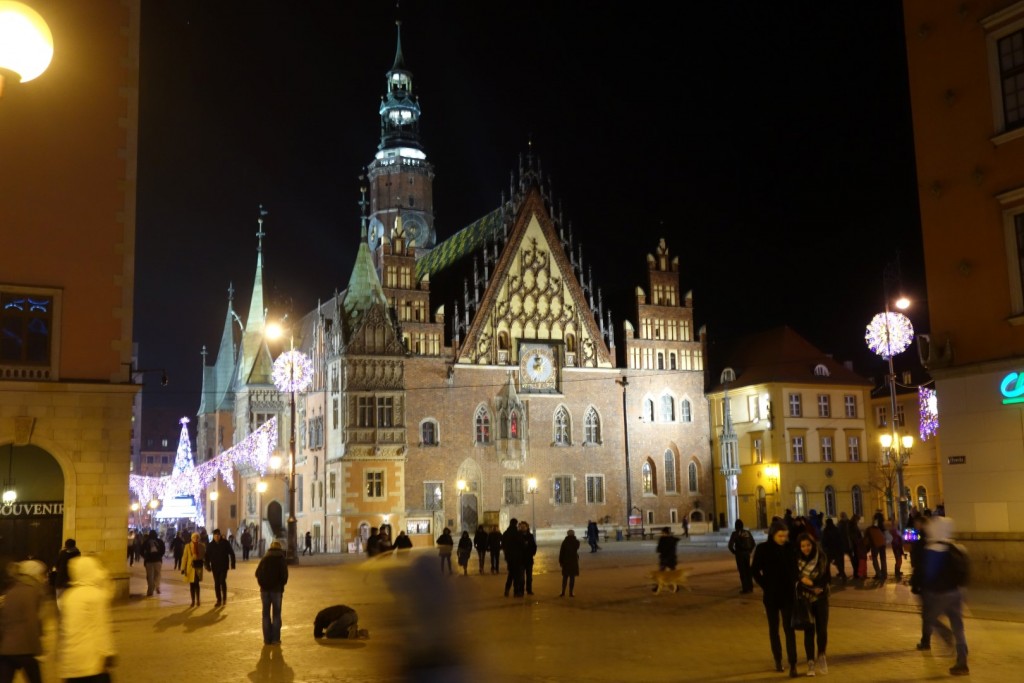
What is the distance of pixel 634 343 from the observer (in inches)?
2438

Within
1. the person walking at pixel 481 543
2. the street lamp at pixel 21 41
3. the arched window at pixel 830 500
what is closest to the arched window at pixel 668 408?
the arched window at pixel 830 500

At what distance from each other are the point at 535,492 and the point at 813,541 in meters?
46.0

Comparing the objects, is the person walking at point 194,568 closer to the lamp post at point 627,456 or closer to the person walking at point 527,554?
the person walking at point 527,554

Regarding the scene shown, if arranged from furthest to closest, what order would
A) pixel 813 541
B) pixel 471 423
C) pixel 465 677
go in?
pixel 471 423 < pixel 813 541 < pixel 465 677

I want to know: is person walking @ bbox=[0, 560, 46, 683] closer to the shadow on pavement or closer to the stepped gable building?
the shadow on pavement

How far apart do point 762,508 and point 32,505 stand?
4545 centimetres

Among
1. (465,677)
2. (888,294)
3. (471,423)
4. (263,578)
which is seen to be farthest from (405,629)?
(471,423)

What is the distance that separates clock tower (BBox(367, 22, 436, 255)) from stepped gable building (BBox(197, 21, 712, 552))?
9.56 metres

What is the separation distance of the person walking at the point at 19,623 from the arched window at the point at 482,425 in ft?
157

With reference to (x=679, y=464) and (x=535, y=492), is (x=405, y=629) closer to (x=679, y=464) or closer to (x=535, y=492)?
(x=535, y=492)

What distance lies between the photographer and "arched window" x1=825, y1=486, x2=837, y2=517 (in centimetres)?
6044

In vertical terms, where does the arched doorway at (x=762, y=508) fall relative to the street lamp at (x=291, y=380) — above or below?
below

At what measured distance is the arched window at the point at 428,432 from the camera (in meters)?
55.8

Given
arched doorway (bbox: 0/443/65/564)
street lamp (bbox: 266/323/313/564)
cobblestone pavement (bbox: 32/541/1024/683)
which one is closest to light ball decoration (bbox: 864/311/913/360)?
cobblestone pavement (bbox: 32/541/1024/683)
